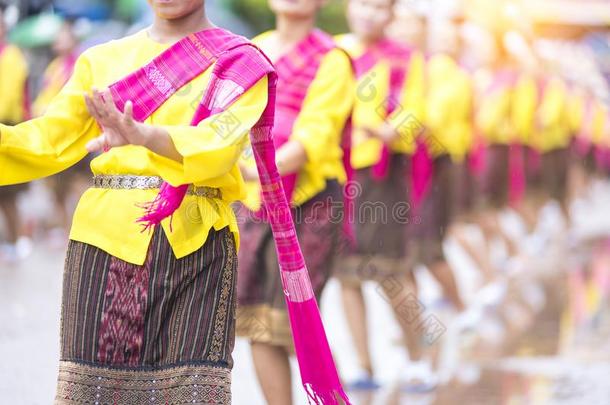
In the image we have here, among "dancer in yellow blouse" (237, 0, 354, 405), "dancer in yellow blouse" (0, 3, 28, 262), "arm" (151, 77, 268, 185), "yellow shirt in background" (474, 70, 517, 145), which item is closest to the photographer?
"arm" (151, 77, 268, 185)

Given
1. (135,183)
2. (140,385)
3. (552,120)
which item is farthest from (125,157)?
(552,120)

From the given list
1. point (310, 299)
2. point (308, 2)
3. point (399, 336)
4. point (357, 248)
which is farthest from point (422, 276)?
point (310, 299)

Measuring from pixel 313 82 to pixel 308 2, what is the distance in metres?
0.34

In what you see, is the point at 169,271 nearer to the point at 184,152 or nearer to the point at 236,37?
the point at 184,152

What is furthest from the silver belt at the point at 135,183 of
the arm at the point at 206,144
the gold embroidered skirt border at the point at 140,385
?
the gold embroidered skirt border at the point at 140,385

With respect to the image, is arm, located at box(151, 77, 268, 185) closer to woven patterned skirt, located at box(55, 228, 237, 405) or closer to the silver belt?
the silver belt

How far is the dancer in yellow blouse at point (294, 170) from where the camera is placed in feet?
18.5

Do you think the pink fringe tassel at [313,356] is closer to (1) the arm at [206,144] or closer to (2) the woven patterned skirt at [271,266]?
(1) the arm at [206,144]

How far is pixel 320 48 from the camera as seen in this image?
5.82 m

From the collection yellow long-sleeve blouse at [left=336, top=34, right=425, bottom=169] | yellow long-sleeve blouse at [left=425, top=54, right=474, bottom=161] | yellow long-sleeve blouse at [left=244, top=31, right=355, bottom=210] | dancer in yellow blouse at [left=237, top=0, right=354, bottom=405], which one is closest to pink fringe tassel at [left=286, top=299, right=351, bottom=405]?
dancer in yellow blouse at [left=237, top=0, right=354, bottom=405]

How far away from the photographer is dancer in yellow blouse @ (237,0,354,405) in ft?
18.5

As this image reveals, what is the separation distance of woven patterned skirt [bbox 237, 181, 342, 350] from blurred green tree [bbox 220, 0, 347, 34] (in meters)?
23.4

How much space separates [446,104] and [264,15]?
71.7ft

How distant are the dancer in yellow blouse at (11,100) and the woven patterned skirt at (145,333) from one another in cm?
843
